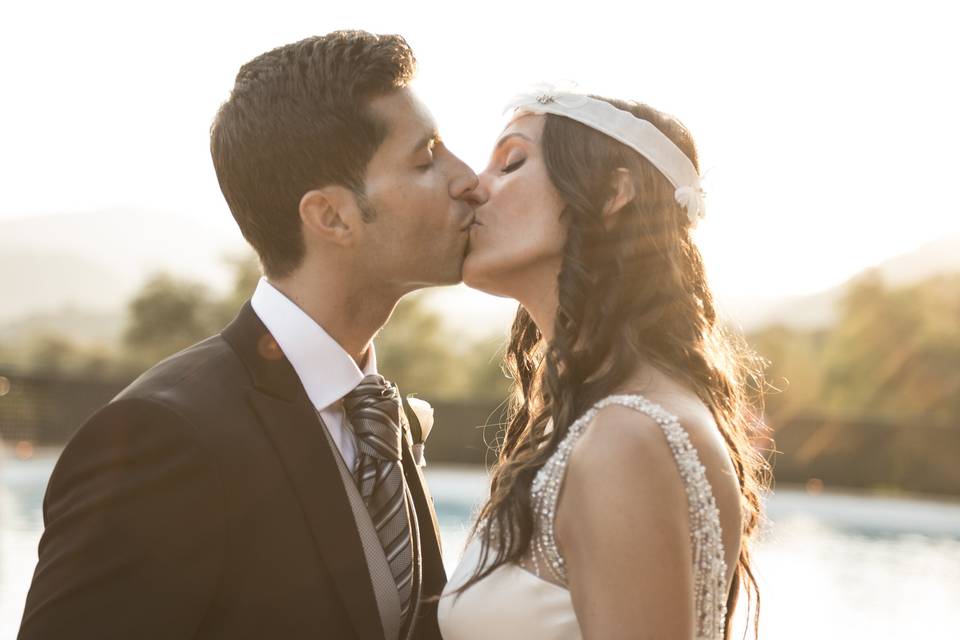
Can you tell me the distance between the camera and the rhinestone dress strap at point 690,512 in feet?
8.32

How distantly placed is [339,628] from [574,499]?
24.6 inches

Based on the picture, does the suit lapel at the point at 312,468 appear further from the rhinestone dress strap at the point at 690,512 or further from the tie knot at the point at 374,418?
the rhinestone dress strap at the point at 690,512

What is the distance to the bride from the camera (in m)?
2.40

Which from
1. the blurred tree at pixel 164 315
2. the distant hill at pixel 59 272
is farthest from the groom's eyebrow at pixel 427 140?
the distant hill at pixel 59 272

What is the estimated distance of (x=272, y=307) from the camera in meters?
2.94

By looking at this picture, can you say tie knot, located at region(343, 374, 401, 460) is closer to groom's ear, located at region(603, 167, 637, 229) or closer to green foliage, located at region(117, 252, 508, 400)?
groom's ear, located at region(603, 167, 637, 229)

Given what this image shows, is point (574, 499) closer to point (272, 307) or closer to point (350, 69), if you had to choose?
point (272, 307)

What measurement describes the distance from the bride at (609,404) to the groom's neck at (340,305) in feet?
1.15

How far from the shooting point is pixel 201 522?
2.43 m

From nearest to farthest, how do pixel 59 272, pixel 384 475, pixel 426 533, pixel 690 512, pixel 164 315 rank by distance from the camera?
pixel 690 512 < pixel 384 475 < pixel 426 533 < pixel 164 315 < pixel 59 272

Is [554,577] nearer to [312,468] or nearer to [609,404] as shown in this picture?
[609,404]

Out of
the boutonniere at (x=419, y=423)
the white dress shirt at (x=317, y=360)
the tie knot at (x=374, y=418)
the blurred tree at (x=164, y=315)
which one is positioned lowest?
the blurred tree at (x=164, y=315)

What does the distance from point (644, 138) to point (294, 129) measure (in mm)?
946

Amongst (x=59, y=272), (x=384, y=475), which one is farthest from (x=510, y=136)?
(x=59, y=272)
